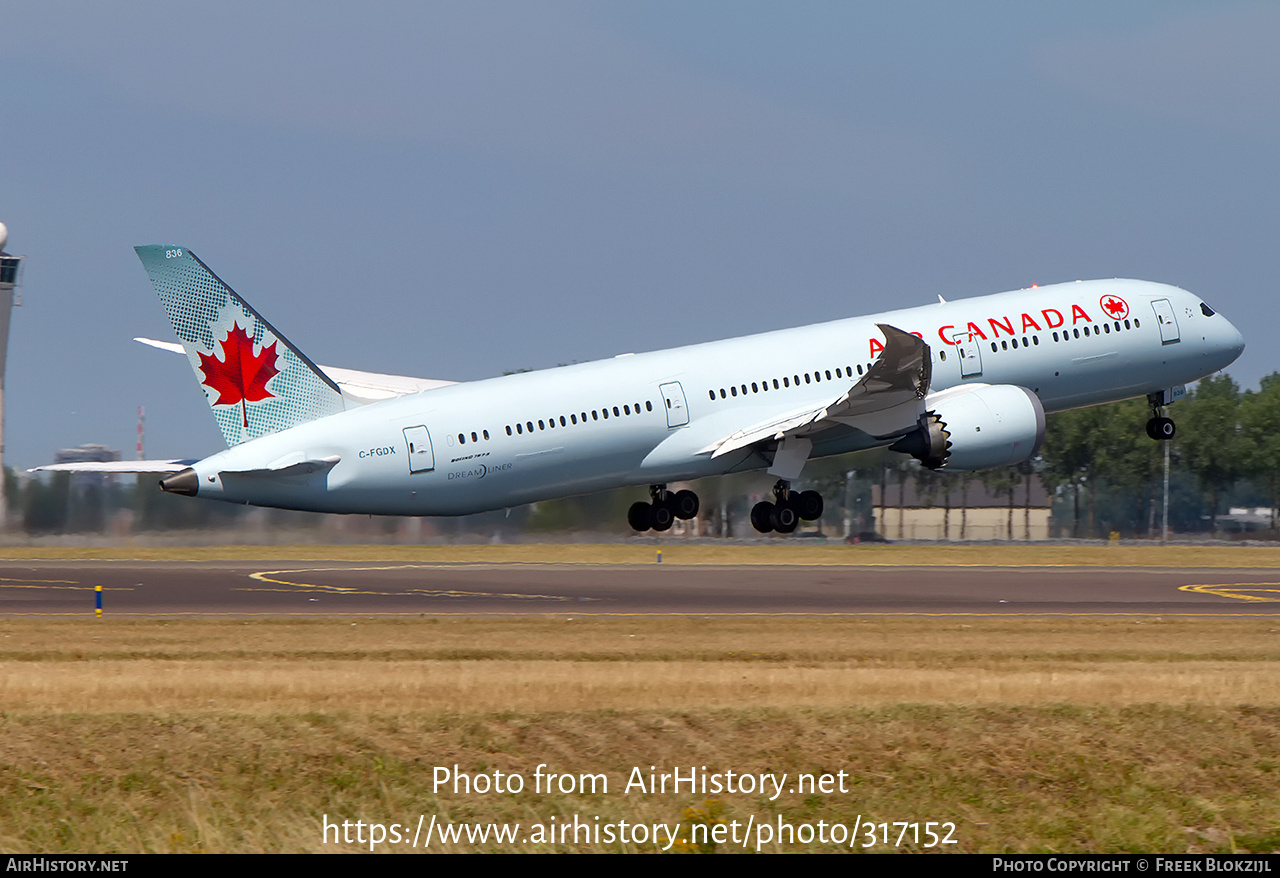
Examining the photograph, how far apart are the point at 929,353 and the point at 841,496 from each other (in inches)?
2631

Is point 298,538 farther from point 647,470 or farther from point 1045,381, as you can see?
point 1045,381

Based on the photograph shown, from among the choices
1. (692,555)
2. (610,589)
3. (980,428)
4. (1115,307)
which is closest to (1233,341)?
(1115,307)

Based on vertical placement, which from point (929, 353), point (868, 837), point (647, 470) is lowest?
point (868, 837)

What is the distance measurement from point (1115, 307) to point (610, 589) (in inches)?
715

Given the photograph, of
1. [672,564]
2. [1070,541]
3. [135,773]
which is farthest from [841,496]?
[135,773]

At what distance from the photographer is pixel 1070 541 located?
105688 mm

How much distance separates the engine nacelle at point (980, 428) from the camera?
49281 mm

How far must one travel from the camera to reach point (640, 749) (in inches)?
965

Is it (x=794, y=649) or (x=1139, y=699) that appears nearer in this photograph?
(x=1139, y=699)

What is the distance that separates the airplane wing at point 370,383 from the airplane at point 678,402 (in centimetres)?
14

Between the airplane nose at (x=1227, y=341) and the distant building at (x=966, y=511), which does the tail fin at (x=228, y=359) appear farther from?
the distant building at (x=966, y=511)

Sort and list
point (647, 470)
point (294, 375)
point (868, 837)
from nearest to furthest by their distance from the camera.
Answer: point (868, 837) → point (294, 375) → point (647, 470)

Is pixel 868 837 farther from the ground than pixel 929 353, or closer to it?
closer to it

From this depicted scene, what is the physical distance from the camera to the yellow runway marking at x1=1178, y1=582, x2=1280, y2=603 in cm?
5547
